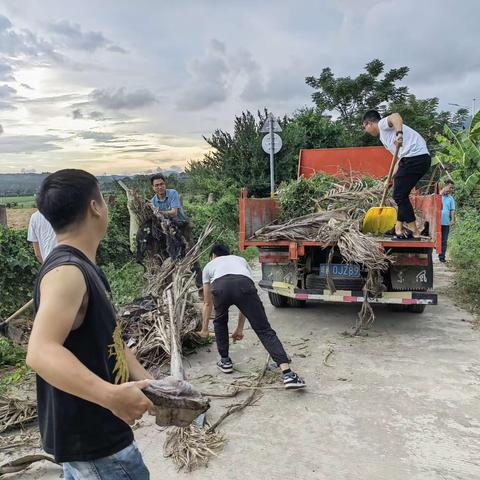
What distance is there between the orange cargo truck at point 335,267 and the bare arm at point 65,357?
4.31 m

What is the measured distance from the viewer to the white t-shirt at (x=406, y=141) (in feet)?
19.6

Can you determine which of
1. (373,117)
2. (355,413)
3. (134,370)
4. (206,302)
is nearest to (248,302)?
(206,302)

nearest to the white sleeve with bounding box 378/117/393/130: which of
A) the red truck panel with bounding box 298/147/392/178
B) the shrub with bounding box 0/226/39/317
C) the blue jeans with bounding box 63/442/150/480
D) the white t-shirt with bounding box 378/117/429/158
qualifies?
the white t-shirt with bounding box 378/117/429/158

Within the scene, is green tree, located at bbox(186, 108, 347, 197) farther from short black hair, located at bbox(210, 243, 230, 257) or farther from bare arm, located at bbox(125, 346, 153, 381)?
bare arm, located at bbox(125, 346, 153, 381)

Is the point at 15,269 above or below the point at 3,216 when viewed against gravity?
below

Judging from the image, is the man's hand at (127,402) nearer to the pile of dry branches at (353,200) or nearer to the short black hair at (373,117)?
the pile of dry branches at (353,200)

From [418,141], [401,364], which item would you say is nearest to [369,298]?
[401,364]

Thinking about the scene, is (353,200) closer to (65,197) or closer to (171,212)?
(171,212)

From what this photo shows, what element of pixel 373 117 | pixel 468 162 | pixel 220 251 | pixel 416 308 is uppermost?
pixel 468 162

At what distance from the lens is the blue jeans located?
1.56 meters

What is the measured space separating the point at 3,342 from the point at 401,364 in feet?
13.7

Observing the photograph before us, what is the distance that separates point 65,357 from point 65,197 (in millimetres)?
521

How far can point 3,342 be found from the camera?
17.0 feet

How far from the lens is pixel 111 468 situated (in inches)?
62.4
